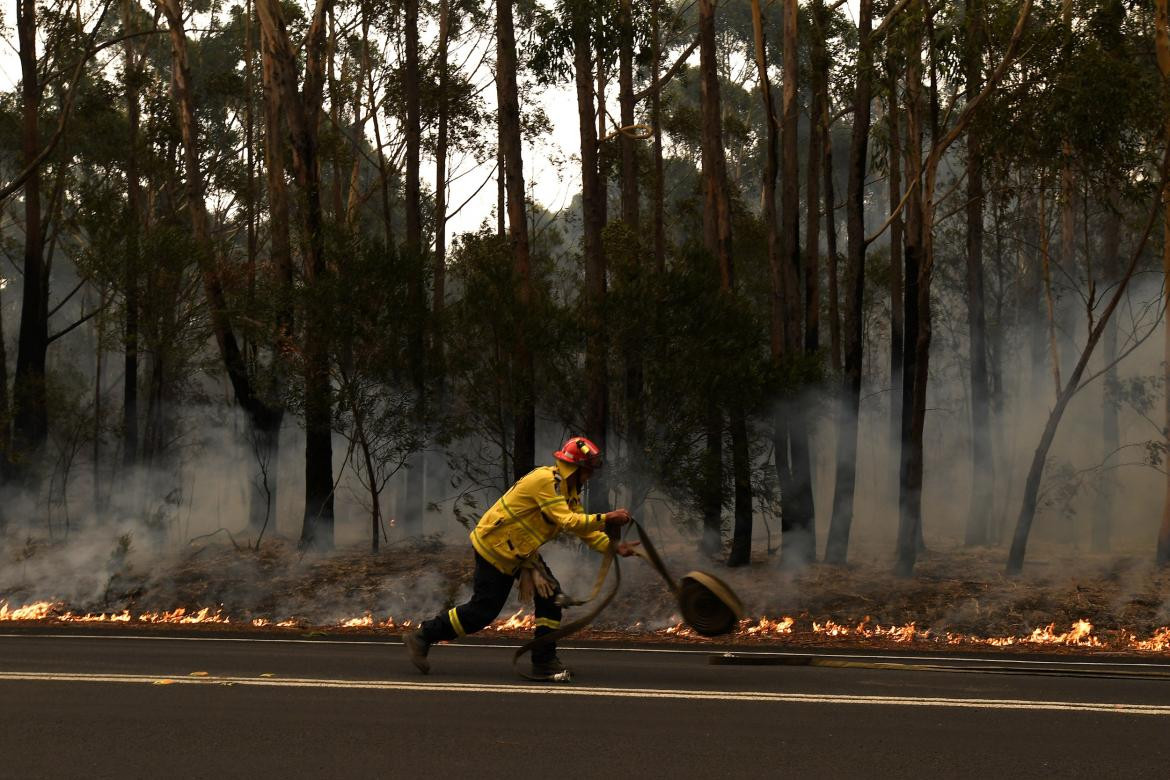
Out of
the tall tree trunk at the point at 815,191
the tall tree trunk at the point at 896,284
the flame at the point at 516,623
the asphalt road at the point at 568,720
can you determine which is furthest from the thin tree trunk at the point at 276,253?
the asphalt road at the point at 568,720

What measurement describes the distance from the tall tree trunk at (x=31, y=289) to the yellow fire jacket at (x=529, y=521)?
56.9 ft

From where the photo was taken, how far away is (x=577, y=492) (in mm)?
8164

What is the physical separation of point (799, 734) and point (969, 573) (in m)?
12.7

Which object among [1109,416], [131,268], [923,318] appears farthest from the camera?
[1109,416]

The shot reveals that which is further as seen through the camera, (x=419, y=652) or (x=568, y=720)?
(x=419, y=652)

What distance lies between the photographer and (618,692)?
7582 millimetres

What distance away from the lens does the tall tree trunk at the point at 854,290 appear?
1950 centimetres

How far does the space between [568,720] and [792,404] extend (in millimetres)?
12580

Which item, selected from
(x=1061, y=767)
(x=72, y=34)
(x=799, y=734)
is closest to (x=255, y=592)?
(x=799, y=734)

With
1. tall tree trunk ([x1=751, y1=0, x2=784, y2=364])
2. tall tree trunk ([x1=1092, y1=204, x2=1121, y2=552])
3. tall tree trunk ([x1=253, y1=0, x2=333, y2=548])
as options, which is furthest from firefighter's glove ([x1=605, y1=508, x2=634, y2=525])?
tall tree trunk ([x1=1092, y1=204, x2=1121, y2=552])

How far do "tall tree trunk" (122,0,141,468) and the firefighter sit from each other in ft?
49.2

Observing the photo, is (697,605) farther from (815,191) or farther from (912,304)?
(815,191)

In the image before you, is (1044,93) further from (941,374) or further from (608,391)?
(941,374)

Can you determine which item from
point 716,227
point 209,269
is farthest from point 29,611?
point 716,227
